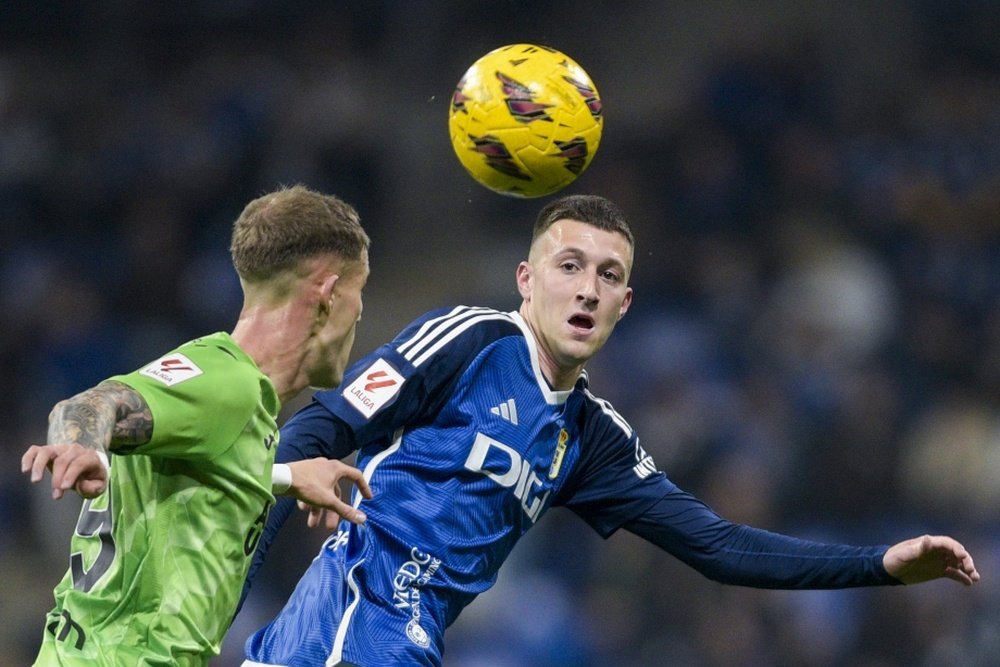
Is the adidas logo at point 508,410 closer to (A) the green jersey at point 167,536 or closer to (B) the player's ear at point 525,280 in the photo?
(B) the player's ear at point 525,280

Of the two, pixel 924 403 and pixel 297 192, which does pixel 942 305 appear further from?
pixel 297 192

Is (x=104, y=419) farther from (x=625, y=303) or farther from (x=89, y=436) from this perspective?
(x=625, y=303)

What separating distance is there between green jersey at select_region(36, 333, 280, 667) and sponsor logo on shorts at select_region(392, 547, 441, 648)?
0.95 m

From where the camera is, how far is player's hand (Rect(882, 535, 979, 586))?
3.96 m

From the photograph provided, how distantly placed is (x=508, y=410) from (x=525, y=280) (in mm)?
482

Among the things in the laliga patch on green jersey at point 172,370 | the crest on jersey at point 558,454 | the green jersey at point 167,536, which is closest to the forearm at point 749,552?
the crest on jersey at point 558,454

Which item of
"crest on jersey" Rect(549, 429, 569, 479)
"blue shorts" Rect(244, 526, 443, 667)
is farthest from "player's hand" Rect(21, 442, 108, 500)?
"crest on jersey" Rect(549, 429, 569, 479)

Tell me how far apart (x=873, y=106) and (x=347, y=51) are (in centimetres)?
404

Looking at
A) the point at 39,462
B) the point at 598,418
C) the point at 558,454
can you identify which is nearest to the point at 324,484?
the point at 39,462

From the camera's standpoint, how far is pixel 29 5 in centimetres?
1127

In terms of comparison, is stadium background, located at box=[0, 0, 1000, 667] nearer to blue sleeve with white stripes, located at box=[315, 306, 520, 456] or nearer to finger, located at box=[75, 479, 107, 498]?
blue sleeve with white stripes, located at box=[315, 306, 520, 456]

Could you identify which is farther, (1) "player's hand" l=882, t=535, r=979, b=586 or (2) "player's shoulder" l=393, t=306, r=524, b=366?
(1) "player's hand" l=882, t=535, r=979, b=586

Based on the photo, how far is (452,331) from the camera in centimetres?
395

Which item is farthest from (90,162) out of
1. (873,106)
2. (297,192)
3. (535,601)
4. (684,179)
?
(297,192)
